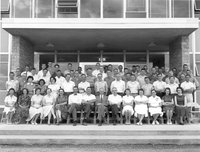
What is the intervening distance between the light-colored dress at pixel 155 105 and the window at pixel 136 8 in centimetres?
443

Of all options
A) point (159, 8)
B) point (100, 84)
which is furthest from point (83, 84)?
point (159, 8)

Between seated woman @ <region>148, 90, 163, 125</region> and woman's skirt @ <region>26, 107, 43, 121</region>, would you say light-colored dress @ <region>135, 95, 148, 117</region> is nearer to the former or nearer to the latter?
seated woman @ <region>148, 90, 163, 125</region>

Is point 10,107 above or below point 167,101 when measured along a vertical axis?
below

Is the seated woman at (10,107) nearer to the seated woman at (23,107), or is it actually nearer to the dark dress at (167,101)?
the seated woman at (23,107)

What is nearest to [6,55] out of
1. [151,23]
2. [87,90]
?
[87,90]

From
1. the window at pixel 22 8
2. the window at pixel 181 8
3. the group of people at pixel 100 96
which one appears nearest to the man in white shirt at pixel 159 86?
the group of people at pixel 100 96

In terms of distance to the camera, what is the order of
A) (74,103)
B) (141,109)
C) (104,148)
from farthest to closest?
(141,109) < (74,103) < (104,148)

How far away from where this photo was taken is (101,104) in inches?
369

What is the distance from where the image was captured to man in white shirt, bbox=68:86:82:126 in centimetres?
933

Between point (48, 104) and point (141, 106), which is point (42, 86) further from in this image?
point (141, 106)

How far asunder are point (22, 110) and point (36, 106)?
0.47 meters

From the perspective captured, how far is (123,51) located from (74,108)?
6069mm

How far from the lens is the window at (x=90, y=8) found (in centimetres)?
1273

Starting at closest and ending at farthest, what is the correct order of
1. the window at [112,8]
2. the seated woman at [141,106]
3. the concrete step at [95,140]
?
the concrete step at [95,140]
the seated woman at [141,106]
the window at [112,8]
